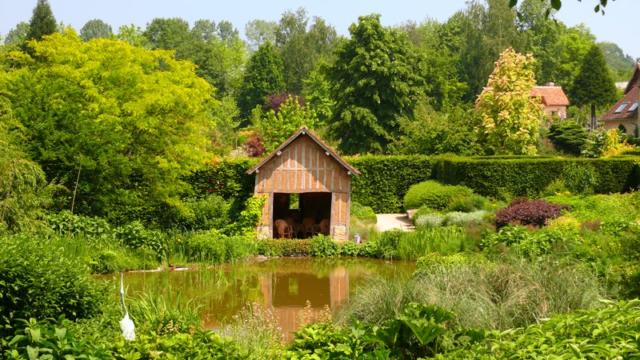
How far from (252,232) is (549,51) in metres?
60.9

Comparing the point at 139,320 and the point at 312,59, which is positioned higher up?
the point at 312,59

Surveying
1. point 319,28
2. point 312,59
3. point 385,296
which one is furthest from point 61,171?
point 319,28

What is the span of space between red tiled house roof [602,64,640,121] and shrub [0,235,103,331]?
5299 cm

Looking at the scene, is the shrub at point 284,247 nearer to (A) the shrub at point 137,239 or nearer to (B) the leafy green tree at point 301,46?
(A) the shrub at point 137,239

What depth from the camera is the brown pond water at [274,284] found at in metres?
15.2

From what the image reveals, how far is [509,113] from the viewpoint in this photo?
123 ft

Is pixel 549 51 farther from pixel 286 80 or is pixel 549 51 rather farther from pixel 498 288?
pixel 498 288

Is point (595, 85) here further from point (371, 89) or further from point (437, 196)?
point (437, 196)

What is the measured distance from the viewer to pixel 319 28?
3428 inches

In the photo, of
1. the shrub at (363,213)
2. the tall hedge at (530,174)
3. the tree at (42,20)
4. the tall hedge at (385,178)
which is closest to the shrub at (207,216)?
the shrub at (363,213)

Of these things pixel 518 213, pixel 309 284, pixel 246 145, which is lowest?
pixel 309 284

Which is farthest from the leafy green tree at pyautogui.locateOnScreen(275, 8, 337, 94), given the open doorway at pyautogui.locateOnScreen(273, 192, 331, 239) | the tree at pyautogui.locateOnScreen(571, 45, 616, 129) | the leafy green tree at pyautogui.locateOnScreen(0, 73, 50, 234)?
the leafy green tree at pyautogui.locateOnScreen(0, 73, 50, 234)

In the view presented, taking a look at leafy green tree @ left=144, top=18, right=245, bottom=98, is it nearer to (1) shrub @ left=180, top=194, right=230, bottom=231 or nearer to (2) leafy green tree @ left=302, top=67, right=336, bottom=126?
(2) leafy green tree @ left=302, top=67, right=336, bottom=126

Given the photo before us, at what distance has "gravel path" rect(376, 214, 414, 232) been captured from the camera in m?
27.4
